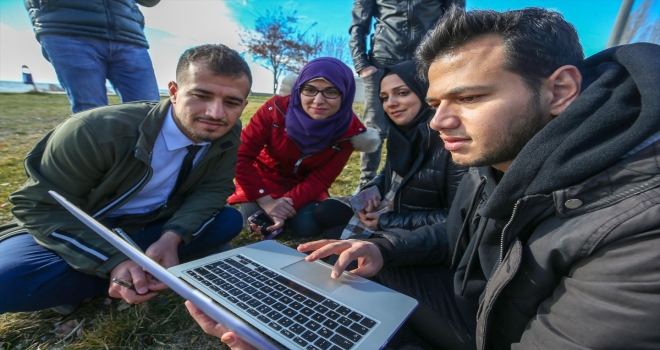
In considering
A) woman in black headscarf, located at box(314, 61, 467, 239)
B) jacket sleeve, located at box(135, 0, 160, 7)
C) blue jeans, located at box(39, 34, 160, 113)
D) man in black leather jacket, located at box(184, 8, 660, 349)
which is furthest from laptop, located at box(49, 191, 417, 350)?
jacket sleeve, located at box(135, 0, 160, 7)

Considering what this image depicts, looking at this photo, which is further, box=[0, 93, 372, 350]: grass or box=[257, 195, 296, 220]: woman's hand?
box=[257, 195, 296, 220]: woman's hand

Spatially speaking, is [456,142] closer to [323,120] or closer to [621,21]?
[323,120]

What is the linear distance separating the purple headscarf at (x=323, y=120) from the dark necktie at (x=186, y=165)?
1027mm

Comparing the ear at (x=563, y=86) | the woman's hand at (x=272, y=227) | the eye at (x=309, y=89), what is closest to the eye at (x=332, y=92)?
the eye at (x=309, y=89)

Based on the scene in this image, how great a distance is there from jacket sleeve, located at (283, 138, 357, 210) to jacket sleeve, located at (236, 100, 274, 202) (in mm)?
312

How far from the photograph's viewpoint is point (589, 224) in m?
0.78

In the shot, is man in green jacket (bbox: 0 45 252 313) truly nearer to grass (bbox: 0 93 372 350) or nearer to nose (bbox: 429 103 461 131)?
grass (bbox: 0 93 372 350)

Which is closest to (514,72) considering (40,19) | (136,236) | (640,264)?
(640,264)

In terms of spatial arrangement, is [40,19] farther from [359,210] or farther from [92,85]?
[359,210]

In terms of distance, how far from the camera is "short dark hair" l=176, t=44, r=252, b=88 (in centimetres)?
202

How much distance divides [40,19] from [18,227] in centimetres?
192

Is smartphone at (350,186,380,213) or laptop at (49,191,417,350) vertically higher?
laptop at (49,191,417,350)

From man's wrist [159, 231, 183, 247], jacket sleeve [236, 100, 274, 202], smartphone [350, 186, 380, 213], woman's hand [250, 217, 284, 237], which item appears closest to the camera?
man's wrist [159, 231, 183, 247]

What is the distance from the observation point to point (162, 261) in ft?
5.72
